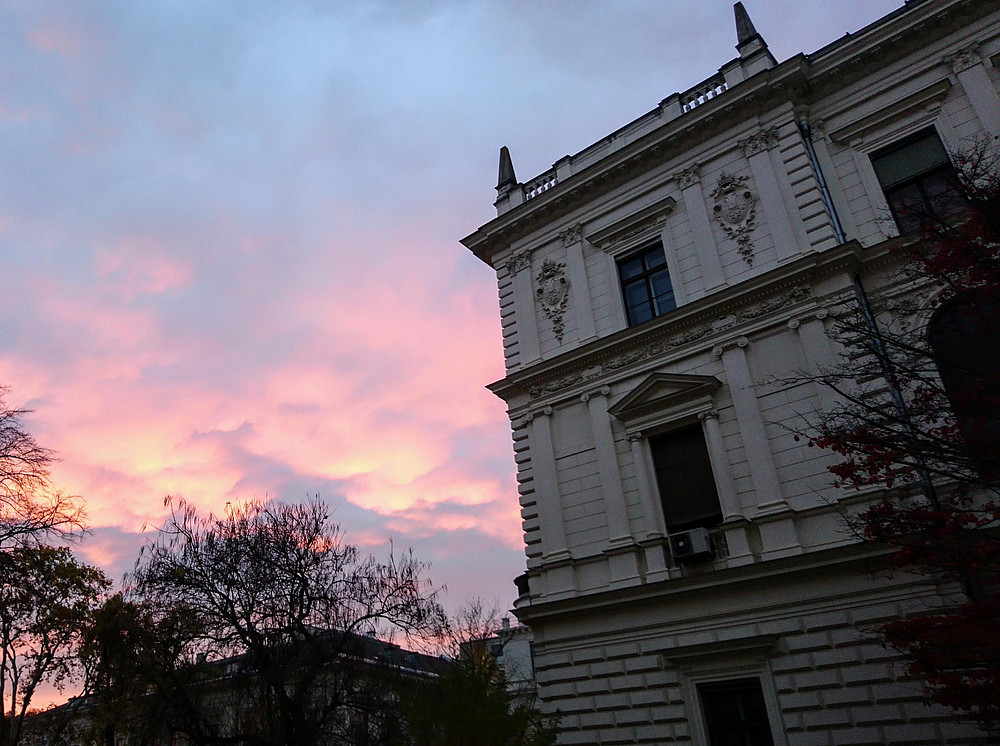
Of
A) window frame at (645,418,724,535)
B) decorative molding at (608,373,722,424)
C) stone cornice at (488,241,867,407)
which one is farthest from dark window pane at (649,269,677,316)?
window frame at (645,418,724,535)

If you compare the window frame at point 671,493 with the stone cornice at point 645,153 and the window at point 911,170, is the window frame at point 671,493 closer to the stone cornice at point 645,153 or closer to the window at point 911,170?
the window at point 911,170

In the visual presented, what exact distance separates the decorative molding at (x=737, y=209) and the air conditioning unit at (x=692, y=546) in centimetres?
679

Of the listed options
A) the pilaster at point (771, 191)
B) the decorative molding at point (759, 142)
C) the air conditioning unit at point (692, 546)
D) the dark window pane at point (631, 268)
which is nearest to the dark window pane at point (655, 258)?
the dark window pane at point (631, 268)

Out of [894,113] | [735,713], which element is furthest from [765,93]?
[735,713]

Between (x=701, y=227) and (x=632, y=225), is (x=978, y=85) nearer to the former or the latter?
(x=701, y=227)

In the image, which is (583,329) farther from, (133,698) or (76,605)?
(133,698)

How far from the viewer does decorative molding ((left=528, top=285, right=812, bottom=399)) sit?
55.3 ft

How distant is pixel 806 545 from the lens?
14812 mm

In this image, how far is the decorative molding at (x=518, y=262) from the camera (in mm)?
22562

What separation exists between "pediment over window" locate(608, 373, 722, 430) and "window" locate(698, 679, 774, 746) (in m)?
6.04

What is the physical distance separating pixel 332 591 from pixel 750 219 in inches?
614

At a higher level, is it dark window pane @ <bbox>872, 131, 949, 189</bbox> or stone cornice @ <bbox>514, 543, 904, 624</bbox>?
dark window pane @ <bbox>872, 131, 949, 189</bbox>

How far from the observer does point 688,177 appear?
1977 centimetres

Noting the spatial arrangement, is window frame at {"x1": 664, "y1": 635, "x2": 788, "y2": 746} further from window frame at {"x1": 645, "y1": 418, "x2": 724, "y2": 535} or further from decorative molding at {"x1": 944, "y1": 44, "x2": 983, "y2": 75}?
decorative molding at {"x1": 944, "y1": 44, "x2": 983, "y2": 75}
